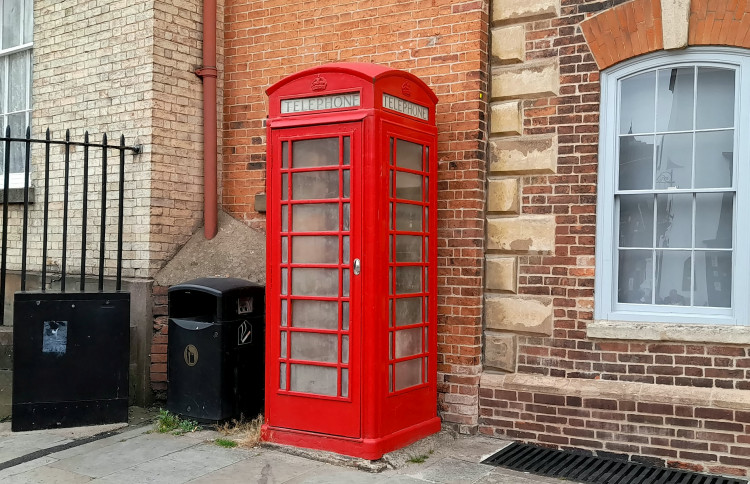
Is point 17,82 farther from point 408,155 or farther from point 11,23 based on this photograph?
point 408,155

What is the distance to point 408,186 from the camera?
591 centimetres

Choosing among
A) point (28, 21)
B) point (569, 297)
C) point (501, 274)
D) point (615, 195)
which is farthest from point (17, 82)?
point (615, 195)

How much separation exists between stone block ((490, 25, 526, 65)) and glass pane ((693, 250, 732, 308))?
2.15 m

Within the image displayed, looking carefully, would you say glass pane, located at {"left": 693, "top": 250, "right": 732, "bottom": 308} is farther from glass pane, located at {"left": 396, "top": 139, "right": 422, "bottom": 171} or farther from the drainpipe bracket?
the drainpipe bracket

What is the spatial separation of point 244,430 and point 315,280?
1560 millimetres

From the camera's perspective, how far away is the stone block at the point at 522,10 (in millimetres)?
6078

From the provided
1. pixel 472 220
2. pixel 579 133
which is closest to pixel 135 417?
pixel 472 220

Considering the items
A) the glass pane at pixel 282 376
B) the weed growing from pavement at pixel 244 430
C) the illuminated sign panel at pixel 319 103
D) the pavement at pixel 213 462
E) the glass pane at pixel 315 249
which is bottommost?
the pavement at pixel 213 462

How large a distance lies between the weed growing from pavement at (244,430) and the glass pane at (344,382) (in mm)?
901

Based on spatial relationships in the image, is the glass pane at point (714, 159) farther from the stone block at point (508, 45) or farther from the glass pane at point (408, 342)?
the glass pane at point (408, 342)

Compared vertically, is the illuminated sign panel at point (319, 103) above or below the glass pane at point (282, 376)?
above

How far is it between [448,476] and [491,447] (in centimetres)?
78

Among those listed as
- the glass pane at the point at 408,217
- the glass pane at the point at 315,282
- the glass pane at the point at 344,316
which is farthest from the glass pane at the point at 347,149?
the glass pane at the point at 344,316

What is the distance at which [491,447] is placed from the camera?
19.5 feet
